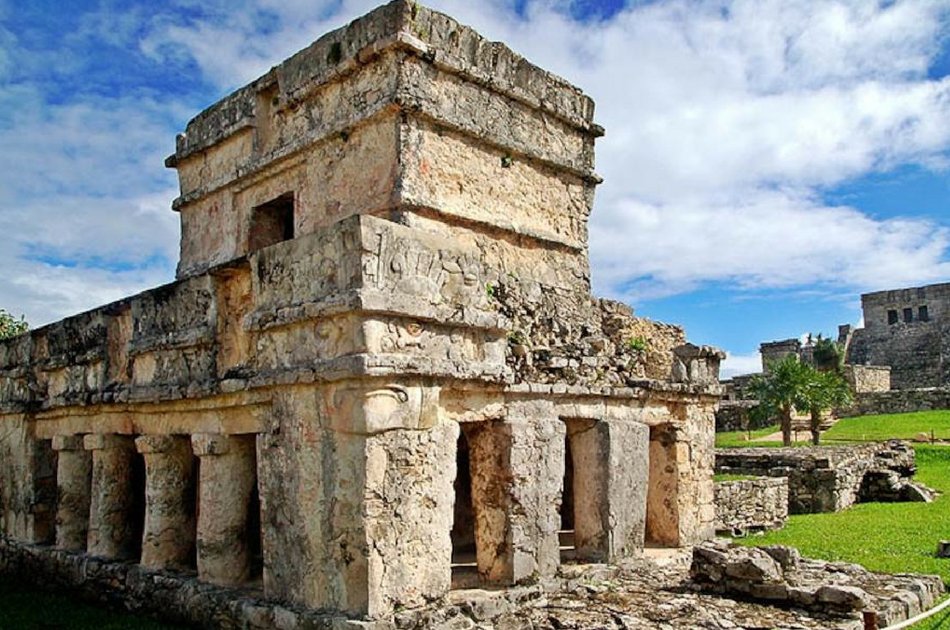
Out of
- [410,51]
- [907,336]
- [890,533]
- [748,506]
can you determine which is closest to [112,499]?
[410,51]

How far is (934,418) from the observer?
83.9ft

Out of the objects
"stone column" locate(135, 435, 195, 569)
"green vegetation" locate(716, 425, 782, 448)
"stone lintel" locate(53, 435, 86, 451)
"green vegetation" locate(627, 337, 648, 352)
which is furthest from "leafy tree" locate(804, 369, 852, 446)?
"stone lintel" locate(53, 435, 86, 451)

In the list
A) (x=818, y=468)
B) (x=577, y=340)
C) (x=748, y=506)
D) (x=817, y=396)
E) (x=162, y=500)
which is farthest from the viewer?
(x=817, y=396)

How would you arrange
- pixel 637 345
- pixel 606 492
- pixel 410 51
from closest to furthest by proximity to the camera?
Answer: pixel 606 492, pixel 410 51, pixel 637 345

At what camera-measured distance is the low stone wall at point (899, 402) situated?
92.7 feet

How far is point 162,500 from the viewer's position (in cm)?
776

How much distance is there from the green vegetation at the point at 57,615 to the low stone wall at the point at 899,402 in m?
27.6

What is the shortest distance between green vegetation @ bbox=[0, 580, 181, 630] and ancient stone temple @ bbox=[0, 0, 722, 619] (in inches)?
18.5

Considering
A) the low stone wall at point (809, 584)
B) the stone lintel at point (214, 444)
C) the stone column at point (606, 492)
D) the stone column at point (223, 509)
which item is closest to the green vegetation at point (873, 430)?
the stone column at point (606, 492)

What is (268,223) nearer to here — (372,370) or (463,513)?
(463,513)

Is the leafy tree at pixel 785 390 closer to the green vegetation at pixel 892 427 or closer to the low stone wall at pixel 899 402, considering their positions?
the green vegetation at pixel 892 427

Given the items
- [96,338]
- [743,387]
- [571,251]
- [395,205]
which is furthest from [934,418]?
[96,338]

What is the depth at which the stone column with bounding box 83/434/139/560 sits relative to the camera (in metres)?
8.43

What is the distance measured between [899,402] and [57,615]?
2827cm
